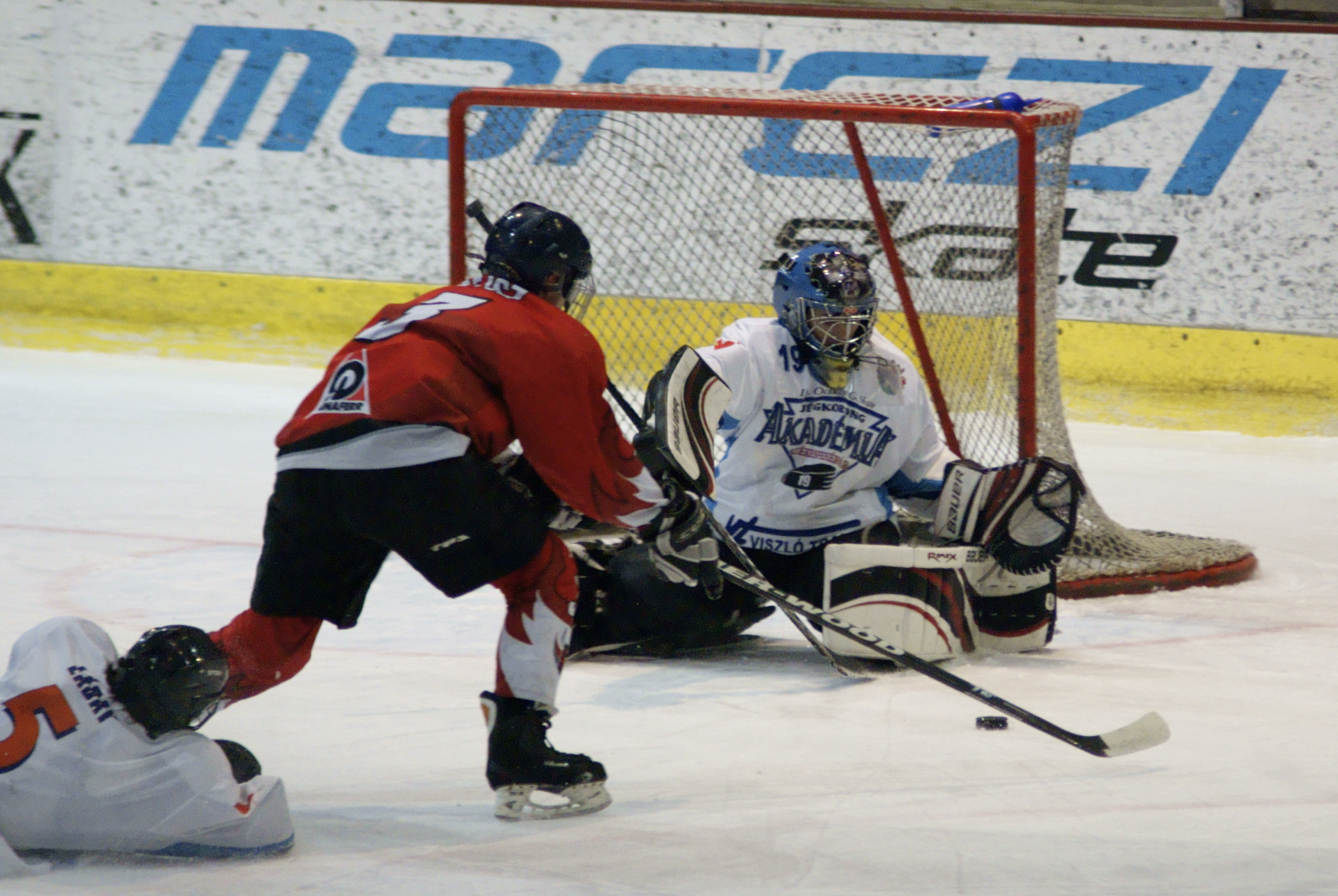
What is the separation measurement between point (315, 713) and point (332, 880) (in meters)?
0.78

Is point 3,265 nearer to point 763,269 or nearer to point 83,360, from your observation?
point 83,360

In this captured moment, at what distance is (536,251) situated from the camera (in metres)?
1.98

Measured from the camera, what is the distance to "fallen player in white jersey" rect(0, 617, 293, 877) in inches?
64.5

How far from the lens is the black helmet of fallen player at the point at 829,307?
112 inches

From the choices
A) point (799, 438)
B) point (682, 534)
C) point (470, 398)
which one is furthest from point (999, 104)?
point (470, 398)

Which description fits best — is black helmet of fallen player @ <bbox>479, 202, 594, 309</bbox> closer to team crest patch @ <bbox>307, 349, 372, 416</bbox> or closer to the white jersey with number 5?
team crest patch @ <bbox>307, 349, 372, 416</bbox>

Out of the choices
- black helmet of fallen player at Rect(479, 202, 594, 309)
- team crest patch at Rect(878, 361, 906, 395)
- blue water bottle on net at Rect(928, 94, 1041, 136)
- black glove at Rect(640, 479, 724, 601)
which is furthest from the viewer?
blue water bottle on net at Rect(928, 94, 1041, 136)

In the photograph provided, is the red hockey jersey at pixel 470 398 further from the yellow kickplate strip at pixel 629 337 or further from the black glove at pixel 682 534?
the yellow kickplate strip at pixel 629 337

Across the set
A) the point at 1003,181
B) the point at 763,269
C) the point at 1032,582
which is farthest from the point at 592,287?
the point at 763,269

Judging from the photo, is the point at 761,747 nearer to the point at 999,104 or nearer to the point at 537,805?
the point at 537,805

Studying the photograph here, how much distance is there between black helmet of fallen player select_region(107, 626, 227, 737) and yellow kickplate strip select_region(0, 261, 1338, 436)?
8.32 feet

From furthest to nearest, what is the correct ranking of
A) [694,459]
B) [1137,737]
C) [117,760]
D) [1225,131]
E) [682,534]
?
[1225,131] → [694,459] → [1137,737] → [682,534] → [117,760]

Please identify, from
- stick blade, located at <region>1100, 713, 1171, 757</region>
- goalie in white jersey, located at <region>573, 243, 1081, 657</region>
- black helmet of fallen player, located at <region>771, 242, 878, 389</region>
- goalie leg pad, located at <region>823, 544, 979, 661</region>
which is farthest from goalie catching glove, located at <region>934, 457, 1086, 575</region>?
stick blade, located at <region>1100, 713, 1171, 757</region>

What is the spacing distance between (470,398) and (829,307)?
1.14 meters
